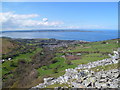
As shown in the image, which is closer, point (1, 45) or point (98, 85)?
point (98, 85)

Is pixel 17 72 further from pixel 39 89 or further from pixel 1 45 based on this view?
pixel 1 45

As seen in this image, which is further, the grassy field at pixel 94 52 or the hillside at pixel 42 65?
the grassy field at pixel 94 52

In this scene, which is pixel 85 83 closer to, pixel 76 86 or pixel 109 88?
pixel 76 86

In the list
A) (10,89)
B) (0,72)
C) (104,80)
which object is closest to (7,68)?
(0,72)

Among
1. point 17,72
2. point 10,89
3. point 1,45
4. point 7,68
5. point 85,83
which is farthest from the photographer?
point 1,45

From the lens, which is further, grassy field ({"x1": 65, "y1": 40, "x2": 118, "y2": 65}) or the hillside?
grassy field ({"x1": 65, "y1": 40, "x2": 118, "y2": 65})

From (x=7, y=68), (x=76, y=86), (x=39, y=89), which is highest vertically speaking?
(x=76, y=86)

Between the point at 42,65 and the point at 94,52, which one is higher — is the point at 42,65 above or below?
below

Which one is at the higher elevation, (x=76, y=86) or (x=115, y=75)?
(x=115, y=75)

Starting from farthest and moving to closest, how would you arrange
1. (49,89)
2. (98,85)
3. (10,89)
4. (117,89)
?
(10,89), (49,89), (98,85), (117,89)

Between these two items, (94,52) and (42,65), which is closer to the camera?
(42,65)
